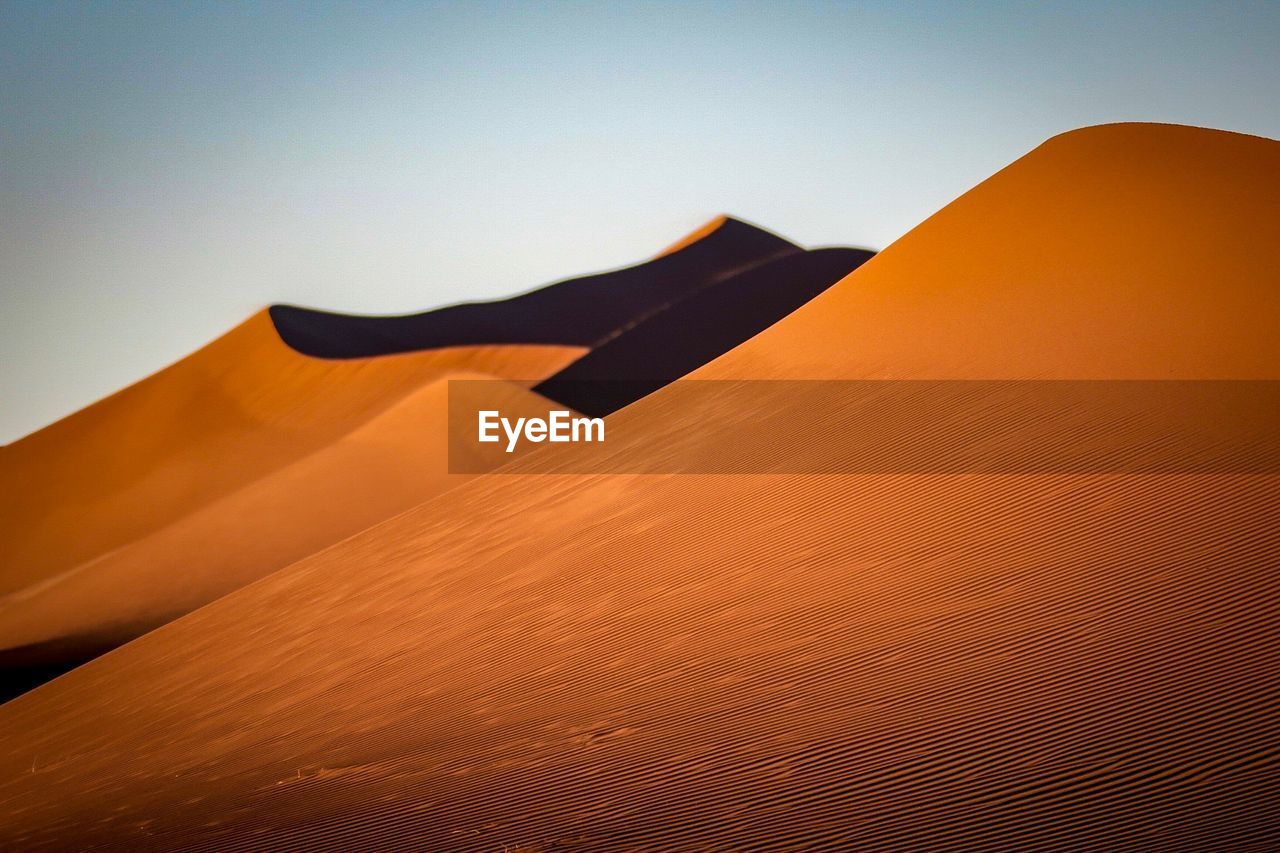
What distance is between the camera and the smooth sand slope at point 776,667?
4.91m

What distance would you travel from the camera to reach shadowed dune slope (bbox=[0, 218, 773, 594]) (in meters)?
22.4

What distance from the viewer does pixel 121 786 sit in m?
7.60

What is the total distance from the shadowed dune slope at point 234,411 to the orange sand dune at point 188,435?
0.05 metres

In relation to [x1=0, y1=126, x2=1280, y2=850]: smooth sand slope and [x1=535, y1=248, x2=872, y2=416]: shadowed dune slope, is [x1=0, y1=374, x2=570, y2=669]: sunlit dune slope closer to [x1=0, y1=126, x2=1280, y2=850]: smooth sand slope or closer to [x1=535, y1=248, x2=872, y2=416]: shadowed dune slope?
→ [x1=0, y1=126, x2=1280, y2=850]: smooth sand slope

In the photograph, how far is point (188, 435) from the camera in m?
26.0

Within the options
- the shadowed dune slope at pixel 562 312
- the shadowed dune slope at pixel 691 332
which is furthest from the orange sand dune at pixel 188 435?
the shadowed dune slope at pixel 691 332

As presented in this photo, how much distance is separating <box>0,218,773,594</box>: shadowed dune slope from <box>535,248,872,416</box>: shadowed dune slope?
113cm

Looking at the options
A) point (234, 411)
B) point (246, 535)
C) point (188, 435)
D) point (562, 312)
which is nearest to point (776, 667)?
point (246, 535)

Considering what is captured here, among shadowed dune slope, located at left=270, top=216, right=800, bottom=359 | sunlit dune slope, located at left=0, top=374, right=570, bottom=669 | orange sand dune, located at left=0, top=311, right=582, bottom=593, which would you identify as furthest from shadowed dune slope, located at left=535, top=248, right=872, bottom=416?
sunlit dune slope, located at left=0, top=374, right=570, bottom=669

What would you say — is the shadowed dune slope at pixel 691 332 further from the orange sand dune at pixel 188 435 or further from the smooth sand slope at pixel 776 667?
the smooth sand slope at pixel 776 667

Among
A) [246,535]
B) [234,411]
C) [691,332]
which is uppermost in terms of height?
[691,332]

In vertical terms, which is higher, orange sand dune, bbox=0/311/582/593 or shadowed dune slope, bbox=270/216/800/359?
shadowed dune slope, bbox=270/216/800/359

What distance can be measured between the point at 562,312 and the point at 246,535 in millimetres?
18706

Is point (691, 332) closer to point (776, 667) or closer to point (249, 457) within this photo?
point (249, 457)
